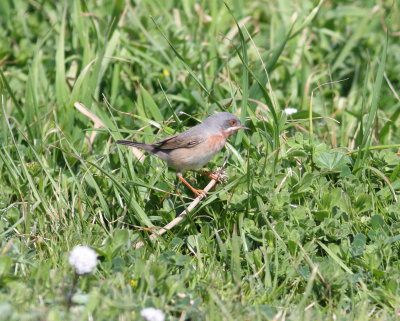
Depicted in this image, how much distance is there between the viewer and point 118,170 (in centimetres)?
595

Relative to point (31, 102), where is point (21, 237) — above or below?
below

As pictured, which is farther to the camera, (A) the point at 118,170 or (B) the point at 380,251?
(A) the point at 118,170

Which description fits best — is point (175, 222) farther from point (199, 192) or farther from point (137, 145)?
point (137, 145)

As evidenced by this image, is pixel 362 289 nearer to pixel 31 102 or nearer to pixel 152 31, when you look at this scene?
pixel 31 102

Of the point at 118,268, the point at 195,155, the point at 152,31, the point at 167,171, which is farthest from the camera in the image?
the point at 152,31

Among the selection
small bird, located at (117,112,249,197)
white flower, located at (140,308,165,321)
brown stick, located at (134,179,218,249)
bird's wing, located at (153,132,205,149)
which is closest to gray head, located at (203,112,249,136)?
small bird, located at (117,112,249,197)

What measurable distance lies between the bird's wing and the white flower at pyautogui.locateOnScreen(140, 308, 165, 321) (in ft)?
6.40

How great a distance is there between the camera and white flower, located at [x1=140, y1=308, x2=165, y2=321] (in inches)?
151

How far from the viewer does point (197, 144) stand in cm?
551

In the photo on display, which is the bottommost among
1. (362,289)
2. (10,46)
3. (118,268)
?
(362,289)

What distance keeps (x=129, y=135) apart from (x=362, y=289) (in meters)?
2.72

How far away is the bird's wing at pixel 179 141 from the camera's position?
219 inches

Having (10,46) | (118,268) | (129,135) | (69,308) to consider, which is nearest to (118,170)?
(129,135)

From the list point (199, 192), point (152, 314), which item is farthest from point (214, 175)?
point (152, 314)
